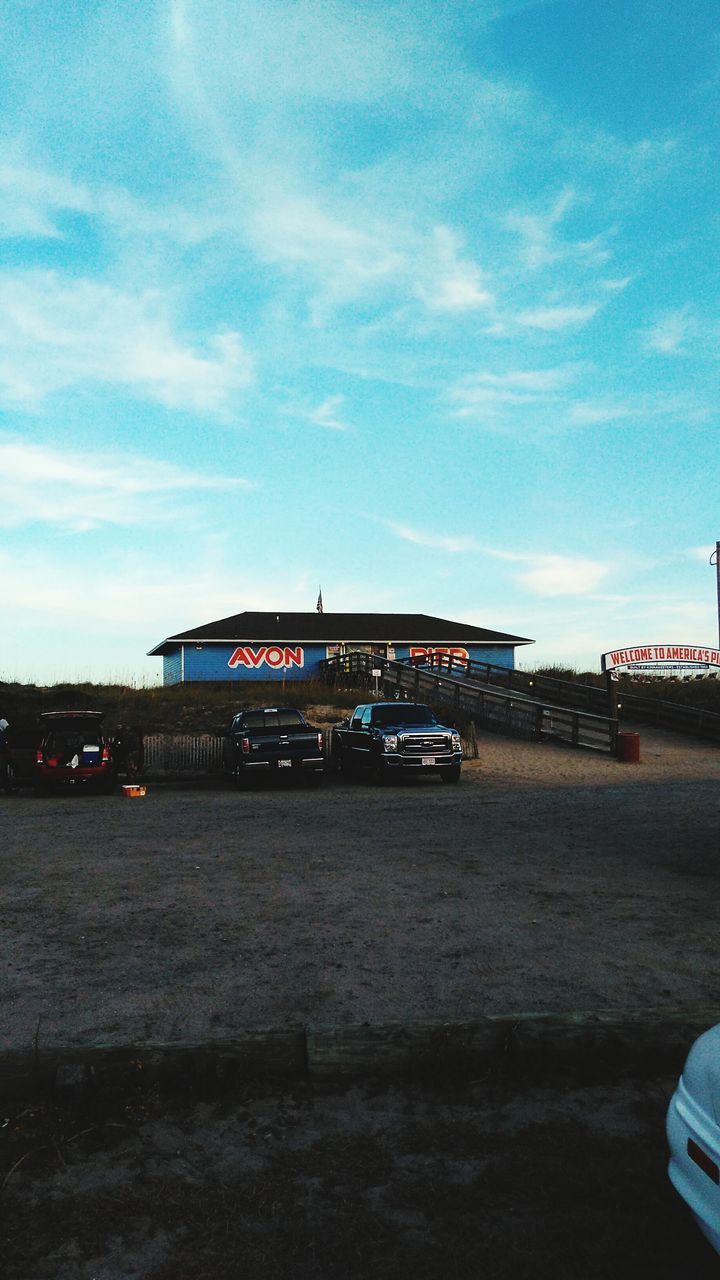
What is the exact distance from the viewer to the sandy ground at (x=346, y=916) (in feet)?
17.8

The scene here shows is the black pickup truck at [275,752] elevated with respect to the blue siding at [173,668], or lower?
lower

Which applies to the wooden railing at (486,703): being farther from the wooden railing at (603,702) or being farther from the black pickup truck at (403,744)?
the black pickup truck at (403,744)

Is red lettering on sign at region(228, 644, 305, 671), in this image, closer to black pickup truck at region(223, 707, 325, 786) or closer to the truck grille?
black pickup truck at region(223, 707, 325, 786)

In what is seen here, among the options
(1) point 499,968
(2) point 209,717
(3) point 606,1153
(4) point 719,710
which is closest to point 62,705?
(2) point 209,717

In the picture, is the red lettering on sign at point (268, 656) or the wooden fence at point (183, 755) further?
the red lettering on sign at point (268, 656)

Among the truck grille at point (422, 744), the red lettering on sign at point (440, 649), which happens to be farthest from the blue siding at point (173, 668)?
the truck grille at point (422, 744)

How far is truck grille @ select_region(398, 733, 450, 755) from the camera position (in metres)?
19.6

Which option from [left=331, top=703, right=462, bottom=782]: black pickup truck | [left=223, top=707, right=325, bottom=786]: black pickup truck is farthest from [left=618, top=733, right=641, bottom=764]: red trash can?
[left=223, top=707, right=325, bottom=786]: black pickup truck

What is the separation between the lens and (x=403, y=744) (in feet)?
64.2

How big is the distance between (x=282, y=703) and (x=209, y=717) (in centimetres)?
385

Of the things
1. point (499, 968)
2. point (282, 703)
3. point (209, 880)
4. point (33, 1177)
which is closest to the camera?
point (33, 1177)

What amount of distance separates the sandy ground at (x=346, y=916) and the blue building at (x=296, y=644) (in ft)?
115

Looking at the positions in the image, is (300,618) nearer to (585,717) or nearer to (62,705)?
(62,705)

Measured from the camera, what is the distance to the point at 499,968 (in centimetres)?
607
